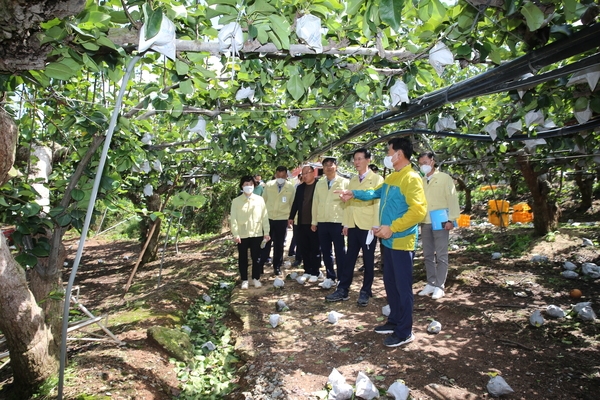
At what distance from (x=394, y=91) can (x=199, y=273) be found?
6103mm

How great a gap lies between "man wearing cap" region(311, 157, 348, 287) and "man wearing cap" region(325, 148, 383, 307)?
0.37 meters

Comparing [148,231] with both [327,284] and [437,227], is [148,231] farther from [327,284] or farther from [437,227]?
[437,227]

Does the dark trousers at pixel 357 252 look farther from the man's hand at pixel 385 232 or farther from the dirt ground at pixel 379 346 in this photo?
the man's hand at pixel 385 232

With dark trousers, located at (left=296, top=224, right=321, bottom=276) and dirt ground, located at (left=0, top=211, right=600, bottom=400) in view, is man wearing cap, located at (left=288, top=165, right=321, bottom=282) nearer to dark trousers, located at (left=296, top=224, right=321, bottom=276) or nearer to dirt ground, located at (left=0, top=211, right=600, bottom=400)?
dark trousers, located at (left=296, top=224, right=321, bottom=276)

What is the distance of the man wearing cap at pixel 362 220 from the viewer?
4242 mm

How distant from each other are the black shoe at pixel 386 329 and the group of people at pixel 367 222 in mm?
10

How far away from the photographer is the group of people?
10.6ft

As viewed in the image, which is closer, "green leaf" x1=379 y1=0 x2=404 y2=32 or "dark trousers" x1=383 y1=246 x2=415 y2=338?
"green leaf" x1=379 y1=0 x2=404 y2=32

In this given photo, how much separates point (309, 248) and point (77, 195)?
382 cm

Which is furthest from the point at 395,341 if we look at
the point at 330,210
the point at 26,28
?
the point at 26,28

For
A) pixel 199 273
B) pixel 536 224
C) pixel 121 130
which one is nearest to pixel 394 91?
pixel 121 130

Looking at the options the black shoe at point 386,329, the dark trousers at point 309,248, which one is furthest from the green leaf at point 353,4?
the dark trousers at point 309,248

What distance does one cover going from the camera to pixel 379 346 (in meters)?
3.38

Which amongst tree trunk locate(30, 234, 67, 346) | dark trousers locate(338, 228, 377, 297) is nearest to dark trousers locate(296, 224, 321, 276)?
Result: dark trousers locate(338, 228, 377, 297)
